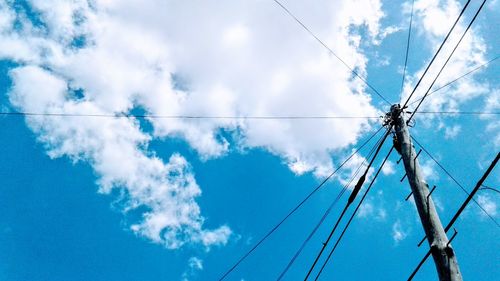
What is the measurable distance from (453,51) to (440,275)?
3948 mm

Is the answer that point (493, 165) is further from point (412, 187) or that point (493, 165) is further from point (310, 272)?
point (310, 272)

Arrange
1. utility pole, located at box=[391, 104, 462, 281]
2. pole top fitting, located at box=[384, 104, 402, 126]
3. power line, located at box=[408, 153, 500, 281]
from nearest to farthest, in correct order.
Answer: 1. power line, located at box=[408, 153, 500, 281]
2. utility pole, located at box=[391, 104, 462, 281]
3. pole top fitting, located at box=[384, 104, 402, 126]

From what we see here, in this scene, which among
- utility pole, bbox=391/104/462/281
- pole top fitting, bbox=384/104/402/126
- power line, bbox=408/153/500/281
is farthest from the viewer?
pole top fitting, bbox=384/104/402/126

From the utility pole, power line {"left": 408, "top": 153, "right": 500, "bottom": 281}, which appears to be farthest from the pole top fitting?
power line {"left": 408, "top": 153, "right": 500, "bottom": 281}

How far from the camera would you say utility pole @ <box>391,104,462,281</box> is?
16.9 feet

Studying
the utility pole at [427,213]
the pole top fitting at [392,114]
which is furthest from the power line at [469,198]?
the pole top fitting at [392,114]

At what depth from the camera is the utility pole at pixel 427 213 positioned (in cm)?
516

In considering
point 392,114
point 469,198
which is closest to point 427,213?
point 469,198

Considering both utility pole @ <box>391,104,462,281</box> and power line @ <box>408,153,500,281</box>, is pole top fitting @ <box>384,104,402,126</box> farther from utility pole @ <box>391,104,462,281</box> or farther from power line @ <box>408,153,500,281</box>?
power line @ <box>408,153,500,281</box>

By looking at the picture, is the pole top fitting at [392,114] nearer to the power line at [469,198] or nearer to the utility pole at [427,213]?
the utility pole at [427,213]

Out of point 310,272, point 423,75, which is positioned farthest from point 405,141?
point 310,272

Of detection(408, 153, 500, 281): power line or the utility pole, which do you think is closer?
detection(408, 153, 500, 281): power line

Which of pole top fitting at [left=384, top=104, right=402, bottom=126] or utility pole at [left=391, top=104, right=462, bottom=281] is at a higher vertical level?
pole top fitting at [left=384, top=104, right=402, bottom=126]

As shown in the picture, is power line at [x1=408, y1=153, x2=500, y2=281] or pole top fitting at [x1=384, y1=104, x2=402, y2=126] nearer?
power line at [x1=408, y1=153, x2=500, y2=281]
